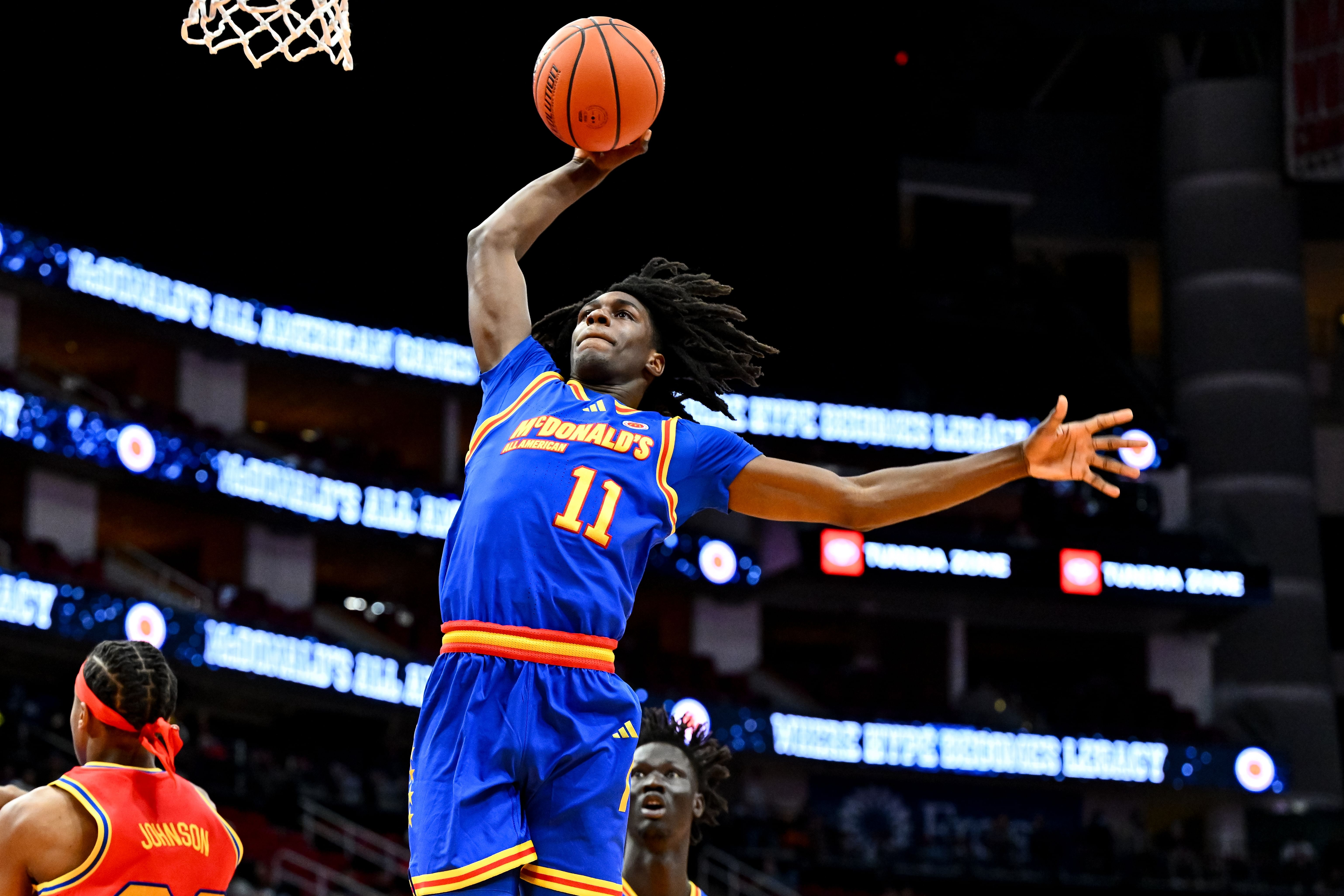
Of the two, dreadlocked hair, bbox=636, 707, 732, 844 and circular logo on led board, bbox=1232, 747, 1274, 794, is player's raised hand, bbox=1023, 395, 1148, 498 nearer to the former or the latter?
dreadlocked hair, bbox=636, 707, 732, 844

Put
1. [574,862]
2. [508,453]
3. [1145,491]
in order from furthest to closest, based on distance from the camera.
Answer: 1. [1145,491]
2. [508,453]
3. [574,862]

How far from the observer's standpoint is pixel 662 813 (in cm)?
584

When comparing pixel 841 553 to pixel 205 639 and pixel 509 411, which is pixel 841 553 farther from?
pixel 509 411

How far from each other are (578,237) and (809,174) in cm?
419

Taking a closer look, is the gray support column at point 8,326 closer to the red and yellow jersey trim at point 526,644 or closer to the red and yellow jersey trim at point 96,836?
the red and yellow jersey trim at point 96,836

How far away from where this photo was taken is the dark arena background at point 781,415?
2327 cm

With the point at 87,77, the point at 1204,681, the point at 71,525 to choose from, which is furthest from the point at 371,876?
the point at 1204,681

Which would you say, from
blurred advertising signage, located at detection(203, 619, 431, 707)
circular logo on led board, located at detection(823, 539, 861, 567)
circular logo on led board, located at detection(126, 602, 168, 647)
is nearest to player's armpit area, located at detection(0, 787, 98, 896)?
circular logo on led board, located at detection(126, 602, 168, 647)

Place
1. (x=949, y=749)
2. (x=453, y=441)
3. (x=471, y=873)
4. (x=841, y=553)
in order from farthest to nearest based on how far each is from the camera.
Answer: (x=453, y=441)
(x=841, y=553)
(x=949, y=749)
(x=471, y=873)

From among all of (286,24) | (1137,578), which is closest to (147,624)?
(1137,578)

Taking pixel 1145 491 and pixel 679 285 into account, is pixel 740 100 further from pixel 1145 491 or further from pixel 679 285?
pixel 679 285

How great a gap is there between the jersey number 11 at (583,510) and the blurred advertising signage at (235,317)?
1931cm

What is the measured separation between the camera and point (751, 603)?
96.6 feet

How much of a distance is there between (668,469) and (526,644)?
0.61m
